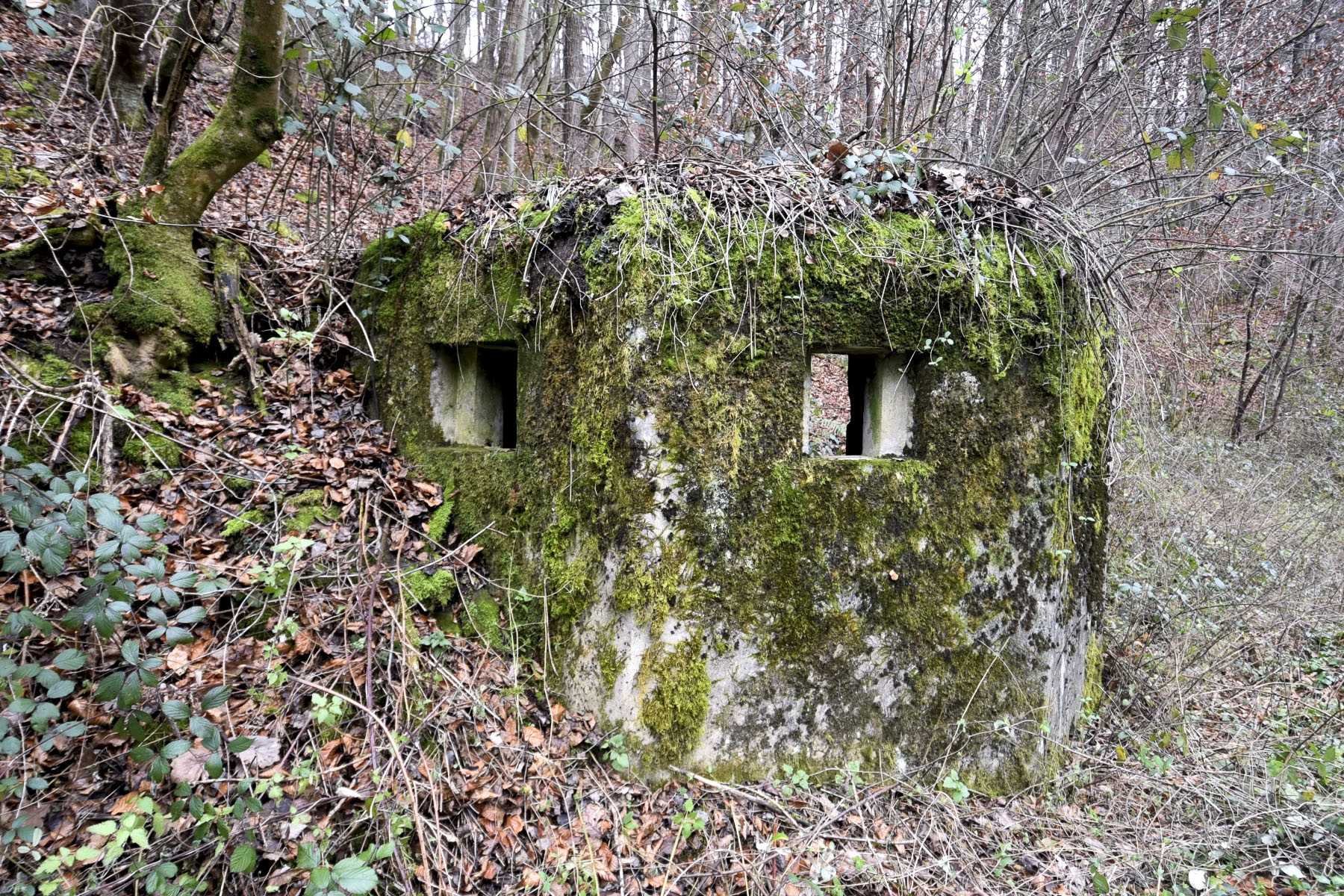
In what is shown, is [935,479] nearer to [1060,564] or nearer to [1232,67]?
[1060,564]

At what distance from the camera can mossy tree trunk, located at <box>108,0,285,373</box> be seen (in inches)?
137

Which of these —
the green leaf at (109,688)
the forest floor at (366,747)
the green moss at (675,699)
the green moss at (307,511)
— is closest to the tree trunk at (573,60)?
the forest floor at (366,747)

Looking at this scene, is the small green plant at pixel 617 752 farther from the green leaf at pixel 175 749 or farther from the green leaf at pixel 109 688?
the green leaf at pixel 109 688

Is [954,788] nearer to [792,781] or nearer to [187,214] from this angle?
[792,781]

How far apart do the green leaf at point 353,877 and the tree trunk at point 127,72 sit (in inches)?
289

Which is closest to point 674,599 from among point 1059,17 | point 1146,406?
point 1146,406

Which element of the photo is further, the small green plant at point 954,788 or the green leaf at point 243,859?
the small green plant at point 954,788

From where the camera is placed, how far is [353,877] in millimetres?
1972

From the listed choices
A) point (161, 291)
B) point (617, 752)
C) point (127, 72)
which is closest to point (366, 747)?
point (617, 752)

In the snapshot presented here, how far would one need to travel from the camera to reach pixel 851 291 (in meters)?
3.20

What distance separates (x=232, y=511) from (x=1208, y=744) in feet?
18.0

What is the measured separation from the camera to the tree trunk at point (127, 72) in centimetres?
641

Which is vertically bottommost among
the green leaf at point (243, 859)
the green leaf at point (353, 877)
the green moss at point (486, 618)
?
the green leaf at point (243, 859)

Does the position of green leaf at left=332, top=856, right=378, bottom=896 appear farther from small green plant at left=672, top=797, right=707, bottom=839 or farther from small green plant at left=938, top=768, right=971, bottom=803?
small green plant at left=938, top=768, right=971, bottom=803
